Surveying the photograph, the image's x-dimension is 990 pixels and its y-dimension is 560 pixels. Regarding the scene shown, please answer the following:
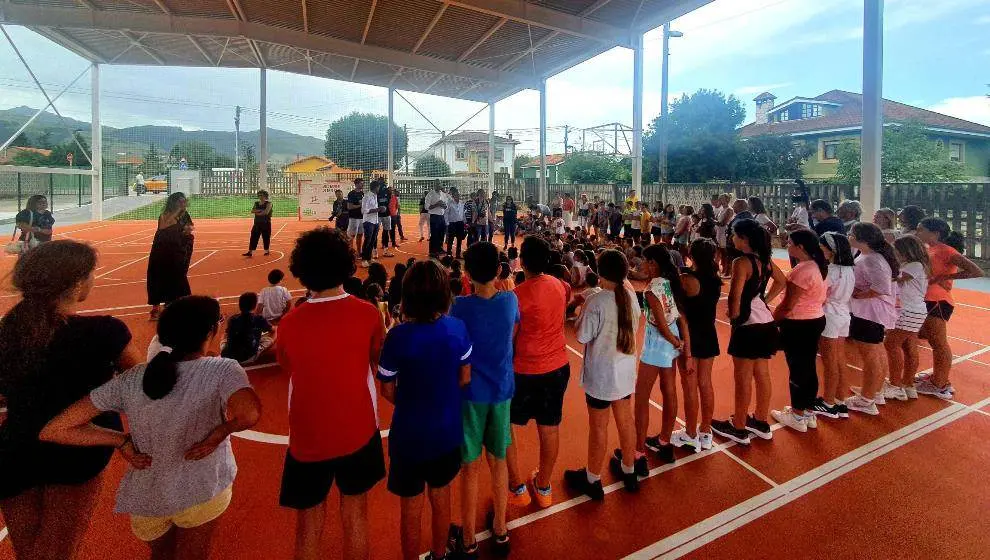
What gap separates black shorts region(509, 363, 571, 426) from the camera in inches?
101

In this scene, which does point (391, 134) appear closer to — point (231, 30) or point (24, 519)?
point (231, 30)

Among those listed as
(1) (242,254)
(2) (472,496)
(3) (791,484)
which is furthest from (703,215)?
(1) (242,254)

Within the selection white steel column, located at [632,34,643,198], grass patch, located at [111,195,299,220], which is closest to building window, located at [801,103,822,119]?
white steel column, located at [632,34,643,198]

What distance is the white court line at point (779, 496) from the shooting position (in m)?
2.42

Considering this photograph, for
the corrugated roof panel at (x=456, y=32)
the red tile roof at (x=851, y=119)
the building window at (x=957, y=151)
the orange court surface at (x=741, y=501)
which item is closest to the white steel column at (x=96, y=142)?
the corrugated roof panel at (x=456, y=32)

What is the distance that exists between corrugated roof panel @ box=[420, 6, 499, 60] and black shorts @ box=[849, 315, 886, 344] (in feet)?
44.2

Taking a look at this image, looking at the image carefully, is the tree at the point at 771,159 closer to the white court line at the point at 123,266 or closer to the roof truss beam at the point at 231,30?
the roof truss beam at the point at 231,30

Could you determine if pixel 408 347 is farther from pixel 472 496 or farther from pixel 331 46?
pixel 331 46

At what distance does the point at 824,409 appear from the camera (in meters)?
3.81

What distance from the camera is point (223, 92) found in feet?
70.9

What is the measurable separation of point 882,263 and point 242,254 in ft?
40.2

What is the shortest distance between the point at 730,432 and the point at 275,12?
17.1 meters

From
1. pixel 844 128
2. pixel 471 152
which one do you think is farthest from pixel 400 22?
pixel 471 152

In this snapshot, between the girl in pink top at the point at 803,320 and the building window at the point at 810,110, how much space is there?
112ft
